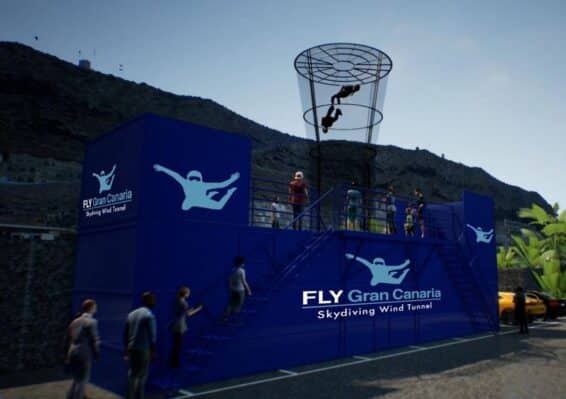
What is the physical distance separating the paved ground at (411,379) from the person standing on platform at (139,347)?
1.44 metres

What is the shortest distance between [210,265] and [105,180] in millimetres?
3500

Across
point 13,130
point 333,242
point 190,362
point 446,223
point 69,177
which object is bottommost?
point 190,362

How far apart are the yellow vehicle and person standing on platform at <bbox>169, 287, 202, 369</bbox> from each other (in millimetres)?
17651

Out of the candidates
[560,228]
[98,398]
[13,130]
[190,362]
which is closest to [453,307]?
[190,362]

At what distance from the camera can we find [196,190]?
957 centimetres

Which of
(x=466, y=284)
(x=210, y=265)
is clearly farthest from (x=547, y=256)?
(x=210, y=265)

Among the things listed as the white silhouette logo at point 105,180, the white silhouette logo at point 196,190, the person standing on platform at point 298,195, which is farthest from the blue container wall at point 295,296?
the white silhouette logo at point 105,180

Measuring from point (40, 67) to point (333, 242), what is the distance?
62.6m

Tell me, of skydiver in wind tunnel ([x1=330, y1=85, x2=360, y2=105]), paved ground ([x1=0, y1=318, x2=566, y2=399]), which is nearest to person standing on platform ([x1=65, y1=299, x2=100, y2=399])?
paved ground ([x1=0, y1=318, x2=566, y2=399])

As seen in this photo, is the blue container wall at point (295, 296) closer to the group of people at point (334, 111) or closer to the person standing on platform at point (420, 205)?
the person standing on platform at point (420, 205)

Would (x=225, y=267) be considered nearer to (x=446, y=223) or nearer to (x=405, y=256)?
(x=405, y=256)

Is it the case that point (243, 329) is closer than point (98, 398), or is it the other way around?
point (98, 398)

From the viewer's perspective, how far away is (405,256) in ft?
48.7

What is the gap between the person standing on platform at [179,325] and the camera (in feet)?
28.4
